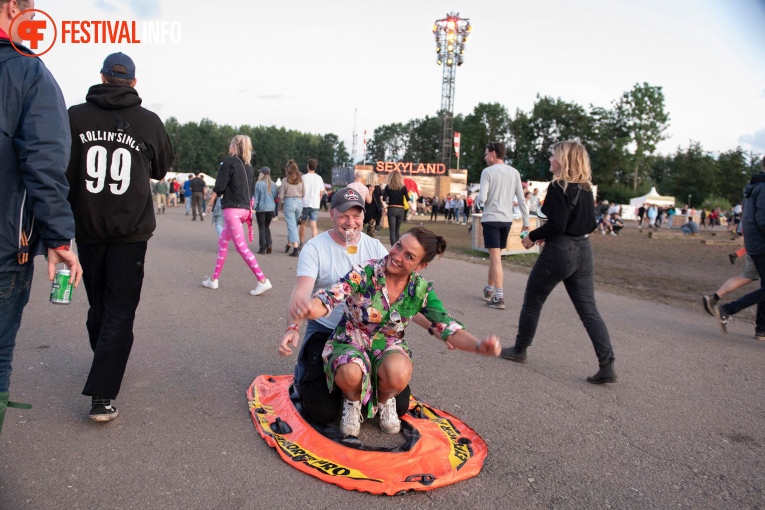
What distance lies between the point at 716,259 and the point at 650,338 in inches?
532

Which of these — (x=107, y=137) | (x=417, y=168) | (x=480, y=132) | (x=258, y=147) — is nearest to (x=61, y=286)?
(x=107, y=137)

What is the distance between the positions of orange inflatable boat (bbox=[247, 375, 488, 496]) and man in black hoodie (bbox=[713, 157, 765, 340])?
14.3ft

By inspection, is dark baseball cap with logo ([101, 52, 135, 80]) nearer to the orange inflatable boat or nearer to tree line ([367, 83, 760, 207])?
the orange inflatable boat

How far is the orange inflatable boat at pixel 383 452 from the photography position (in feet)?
9.49

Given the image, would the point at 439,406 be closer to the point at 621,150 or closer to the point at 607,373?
the point at 607,373

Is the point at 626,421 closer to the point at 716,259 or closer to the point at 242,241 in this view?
the point at 242,241

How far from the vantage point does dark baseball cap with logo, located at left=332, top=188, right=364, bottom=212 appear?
3490 millimetres

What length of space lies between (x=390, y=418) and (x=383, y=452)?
1.12 ft

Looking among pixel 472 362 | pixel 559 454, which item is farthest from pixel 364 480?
pixel 472 362

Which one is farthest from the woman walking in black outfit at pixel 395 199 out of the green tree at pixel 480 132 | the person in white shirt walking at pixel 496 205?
the green tree at pixel 480 132

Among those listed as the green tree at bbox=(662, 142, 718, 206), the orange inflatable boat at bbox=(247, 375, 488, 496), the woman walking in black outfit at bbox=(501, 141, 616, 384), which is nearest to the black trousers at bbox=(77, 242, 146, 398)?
the orange inflatable boat at bbox=(247, 375, 488, 496)

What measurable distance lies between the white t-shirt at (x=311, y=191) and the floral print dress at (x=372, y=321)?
878 centimetres

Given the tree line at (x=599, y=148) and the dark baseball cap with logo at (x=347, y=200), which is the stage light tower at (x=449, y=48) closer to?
the tree line at (x=599, y=148)

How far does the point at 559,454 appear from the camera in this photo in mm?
3316
